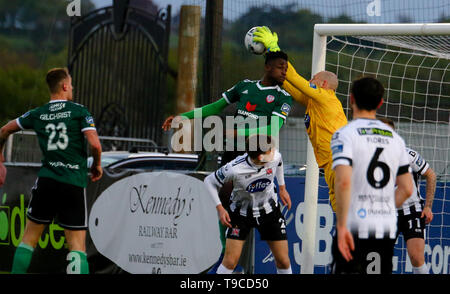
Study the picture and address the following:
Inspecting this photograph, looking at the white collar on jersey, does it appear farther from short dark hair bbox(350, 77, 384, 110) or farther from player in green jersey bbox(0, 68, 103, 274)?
short dark hair bbox(350, 77, 384, 110)

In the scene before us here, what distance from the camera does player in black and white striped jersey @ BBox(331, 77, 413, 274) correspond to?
19.5 ft

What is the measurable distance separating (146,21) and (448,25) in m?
11.7

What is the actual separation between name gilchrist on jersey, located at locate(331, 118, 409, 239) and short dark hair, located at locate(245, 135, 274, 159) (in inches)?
106

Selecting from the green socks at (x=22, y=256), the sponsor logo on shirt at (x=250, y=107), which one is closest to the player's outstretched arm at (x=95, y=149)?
the green socks at (x=22, y=256)

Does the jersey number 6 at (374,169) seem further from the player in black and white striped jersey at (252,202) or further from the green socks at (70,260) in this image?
the green socks at (70,260)

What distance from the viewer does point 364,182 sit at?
605 centimetres

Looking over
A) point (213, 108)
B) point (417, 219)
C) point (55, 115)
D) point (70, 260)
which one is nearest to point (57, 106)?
point (55, 115)

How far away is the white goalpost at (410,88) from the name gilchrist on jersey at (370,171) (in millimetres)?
3410

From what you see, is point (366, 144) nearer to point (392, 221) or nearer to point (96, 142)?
point (392, 221)

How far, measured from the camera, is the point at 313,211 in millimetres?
9562

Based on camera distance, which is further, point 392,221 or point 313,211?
point 313,211

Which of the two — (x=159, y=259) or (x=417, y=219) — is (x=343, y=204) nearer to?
(x=417, y=219)

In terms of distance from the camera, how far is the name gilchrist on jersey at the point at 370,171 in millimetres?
6012
